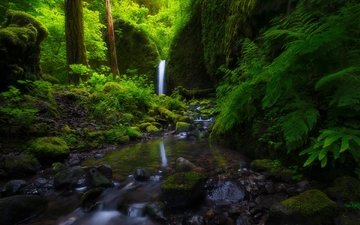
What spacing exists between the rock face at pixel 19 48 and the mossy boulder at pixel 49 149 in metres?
2.12

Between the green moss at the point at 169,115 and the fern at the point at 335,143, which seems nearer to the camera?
the fern at the point at 335,143

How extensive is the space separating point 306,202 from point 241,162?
202 cm

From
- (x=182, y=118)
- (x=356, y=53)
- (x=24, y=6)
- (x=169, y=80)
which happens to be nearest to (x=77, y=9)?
(x=24, y=6)

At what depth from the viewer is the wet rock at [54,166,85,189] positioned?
4621mm

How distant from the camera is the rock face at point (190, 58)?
45.7ft

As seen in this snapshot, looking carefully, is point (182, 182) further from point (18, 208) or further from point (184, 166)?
point (18, 208)

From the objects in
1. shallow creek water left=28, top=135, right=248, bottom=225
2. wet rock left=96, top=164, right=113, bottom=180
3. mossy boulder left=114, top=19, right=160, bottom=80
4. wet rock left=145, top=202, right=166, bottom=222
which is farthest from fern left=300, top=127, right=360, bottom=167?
mossy boulder left=114, top=19, right=160, bottom=80

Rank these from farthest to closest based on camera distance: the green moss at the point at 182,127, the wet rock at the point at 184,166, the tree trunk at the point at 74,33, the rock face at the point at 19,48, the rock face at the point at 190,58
A: the rock face at the point at 190,58, the tree trunk at the point at 74,33, the green moss at the point at 182,127, the rock face at the point at 19,48, the wet rock at the point at 184,166

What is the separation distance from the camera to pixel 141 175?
486 centimetres

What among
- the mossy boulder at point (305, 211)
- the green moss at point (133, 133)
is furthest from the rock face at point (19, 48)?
the mossy boulder at point (305, 211)

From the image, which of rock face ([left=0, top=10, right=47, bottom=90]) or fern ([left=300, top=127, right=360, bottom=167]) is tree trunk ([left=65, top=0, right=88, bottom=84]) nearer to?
rock face ([left=0, top=10, right=47, bottom=90])

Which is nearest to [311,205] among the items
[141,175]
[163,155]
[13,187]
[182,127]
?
[141,175]

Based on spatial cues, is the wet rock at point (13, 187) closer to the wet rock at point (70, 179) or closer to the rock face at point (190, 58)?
the wet rock at point (70, 179)

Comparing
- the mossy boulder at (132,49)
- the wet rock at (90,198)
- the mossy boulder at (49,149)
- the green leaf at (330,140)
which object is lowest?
the wet rock at (90,198)
